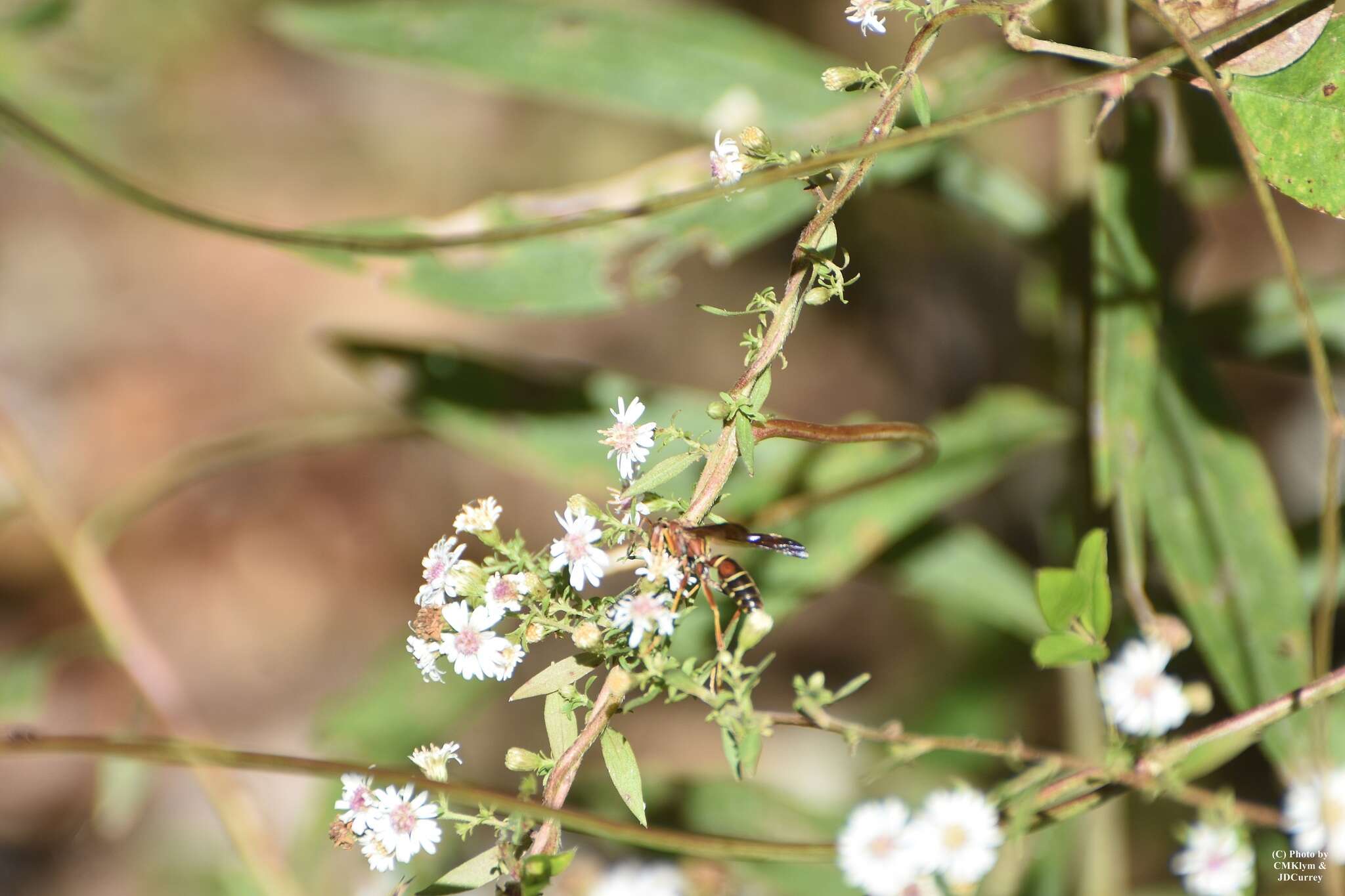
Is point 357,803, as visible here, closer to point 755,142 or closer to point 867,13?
point 755,142

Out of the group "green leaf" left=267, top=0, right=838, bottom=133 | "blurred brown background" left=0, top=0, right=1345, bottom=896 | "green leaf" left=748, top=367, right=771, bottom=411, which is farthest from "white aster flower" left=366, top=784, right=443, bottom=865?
"blurred brown background" left=0, top=0, right=1345, bottom=896

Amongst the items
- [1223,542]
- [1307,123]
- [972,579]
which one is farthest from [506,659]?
[972,579]

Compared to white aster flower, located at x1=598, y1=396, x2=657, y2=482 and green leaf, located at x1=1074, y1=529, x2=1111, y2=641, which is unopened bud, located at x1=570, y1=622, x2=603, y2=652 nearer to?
white aster flower, located at x1=598, y1=396, x2=657, y2=482

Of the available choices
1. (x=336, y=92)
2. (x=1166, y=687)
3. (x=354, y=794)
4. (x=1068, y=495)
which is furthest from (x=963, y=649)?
(x=336, y=92)

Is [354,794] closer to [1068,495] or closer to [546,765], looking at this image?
[546,765]

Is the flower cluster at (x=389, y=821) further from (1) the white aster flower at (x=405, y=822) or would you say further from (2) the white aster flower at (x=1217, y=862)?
(2) the white aster flower at (x=1217, y=862)

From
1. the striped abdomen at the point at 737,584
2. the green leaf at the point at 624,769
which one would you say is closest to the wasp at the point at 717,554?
the striped abdomen at the point at 737,584
